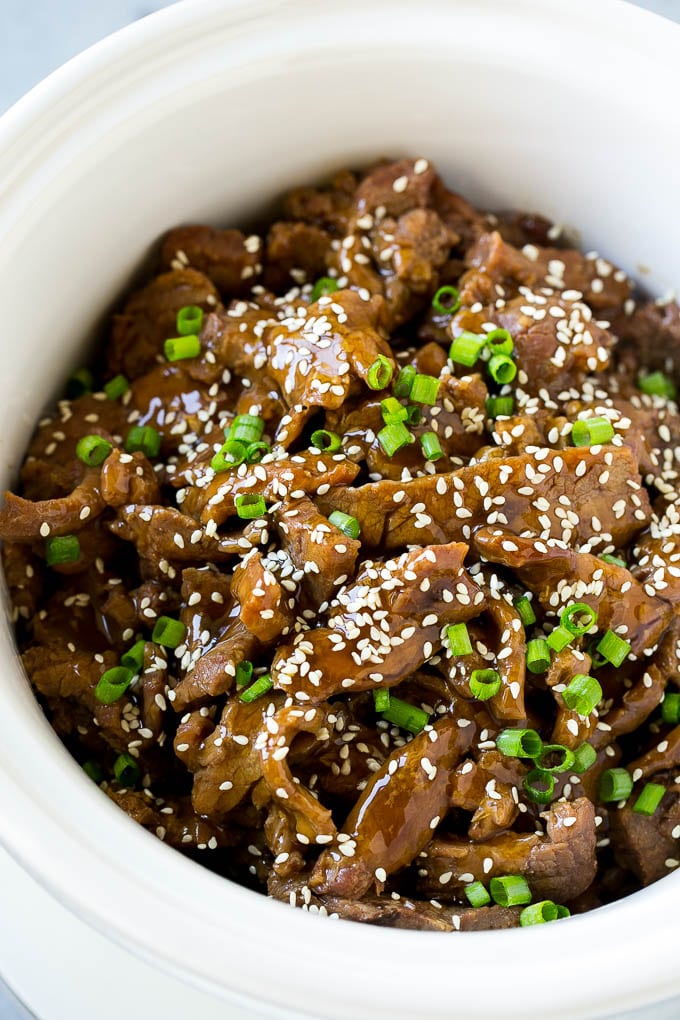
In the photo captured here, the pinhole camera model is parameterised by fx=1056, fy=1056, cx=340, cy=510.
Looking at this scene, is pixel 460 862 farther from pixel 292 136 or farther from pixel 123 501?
pixel 292 136

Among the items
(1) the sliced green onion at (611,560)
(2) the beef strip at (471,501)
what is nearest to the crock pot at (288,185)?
(1) the sliced green onion at (611,560)

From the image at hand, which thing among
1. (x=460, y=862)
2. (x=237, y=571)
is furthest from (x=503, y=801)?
(x=237, y=571)

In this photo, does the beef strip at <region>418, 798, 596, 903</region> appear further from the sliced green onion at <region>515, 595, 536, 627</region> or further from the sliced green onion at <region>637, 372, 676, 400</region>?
the sliced green onion at <region>637, 372, 676, 400</region>

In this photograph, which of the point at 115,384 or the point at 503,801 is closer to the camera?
the point at 503,801

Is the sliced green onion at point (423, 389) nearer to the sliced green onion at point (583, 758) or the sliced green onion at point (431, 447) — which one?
the sliced green onion at point (431, 447)

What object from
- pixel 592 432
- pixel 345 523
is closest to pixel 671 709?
pixel 592 432

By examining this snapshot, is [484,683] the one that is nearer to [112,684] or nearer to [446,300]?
[112,684]
